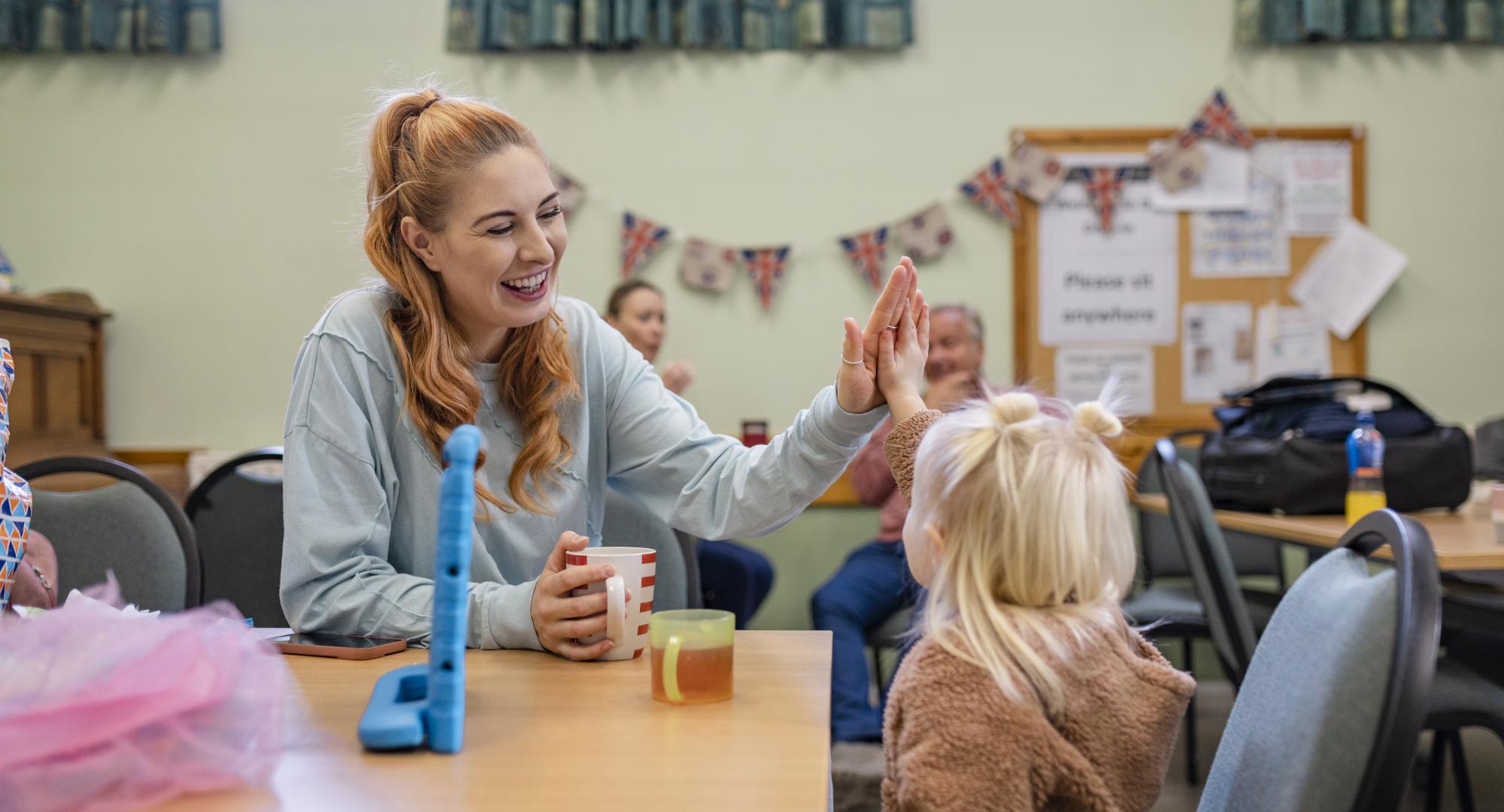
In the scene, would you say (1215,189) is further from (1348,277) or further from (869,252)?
(869,252)

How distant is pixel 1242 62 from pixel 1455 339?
3.64 ft

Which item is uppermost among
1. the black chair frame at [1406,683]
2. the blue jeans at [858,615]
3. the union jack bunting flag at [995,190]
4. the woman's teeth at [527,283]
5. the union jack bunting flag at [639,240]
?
the union jack bunting flag at [995,190]

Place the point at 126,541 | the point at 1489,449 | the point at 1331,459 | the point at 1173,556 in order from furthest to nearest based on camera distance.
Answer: the point at 1173,556, the point at 1489,449, the point at 1331,459, the point at 126,541

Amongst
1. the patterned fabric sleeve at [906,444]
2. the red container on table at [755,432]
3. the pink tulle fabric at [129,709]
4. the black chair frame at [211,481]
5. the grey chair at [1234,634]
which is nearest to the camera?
the pink tulle fabric at [129,709]

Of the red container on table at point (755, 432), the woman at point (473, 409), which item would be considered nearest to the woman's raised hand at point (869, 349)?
the woman at point (473, 409)

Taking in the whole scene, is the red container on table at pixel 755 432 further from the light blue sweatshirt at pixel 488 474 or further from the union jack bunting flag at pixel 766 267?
the light blue sweatshirt at pixel 488 474

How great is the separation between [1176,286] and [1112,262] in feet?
0.71

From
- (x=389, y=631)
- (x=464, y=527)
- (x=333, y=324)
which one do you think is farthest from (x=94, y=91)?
(x=464, y=527)

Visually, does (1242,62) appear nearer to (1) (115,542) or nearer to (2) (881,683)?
(2) (881,683)

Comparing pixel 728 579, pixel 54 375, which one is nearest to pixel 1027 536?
pixel 728 579

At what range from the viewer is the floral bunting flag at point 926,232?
357 cm

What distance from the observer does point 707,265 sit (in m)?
3.59

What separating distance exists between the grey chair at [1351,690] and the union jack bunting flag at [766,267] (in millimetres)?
2783

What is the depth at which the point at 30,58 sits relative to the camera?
3.65 metres
